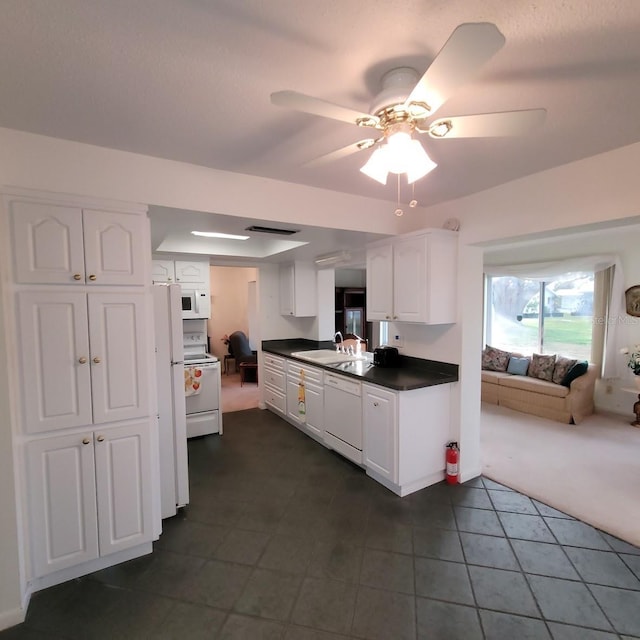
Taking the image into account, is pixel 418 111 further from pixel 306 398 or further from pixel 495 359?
pixel 495 359

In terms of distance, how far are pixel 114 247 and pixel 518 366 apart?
5399 mm

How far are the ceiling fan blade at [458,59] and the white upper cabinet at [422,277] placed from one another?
1814mm

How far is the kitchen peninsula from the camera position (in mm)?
2766

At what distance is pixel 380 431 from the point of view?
9.43 ft

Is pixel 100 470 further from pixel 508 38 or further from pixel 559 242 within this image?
pixel 559 242

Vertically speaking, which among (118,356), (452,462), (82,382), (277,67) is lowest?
(452,462)

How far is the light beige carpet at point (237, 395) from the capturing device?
207 inches

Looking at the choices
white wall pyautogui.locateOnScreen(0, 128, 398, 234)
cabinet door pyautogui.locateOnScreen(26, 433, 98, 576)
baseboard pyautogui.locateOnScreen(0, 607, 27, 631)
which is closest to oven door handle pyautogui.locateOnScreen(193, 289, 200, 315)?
white wall pyautogui.locateOnScreen(0, 128, 398, 234)

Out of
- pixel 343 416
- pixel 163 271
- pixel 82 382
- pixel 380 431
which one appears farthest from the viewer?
pixel 163 271

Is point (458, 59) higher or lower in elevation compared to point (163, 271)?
higher

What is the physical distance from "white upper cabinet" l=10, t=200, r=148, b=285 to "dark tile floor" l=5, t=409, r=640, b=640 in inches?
68.1

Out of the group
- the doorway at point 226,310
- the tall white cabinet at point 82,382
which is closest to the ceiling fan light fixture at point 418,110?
the tall white cabinet at point 82,382

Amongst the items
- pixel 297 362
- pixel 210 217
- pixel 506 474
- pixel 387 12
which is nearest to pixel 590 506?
pixel 506 474

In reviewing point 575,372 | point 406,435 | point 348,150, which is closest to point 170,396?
point 406,435
